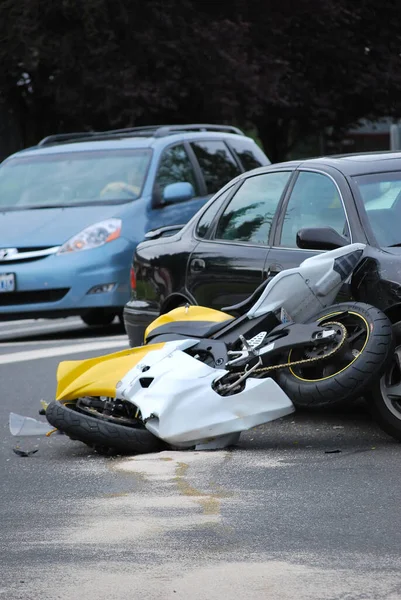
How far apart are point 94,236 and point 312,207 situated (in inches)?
198

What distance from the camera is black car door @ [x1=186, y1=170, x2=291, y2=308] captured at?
8938 mm

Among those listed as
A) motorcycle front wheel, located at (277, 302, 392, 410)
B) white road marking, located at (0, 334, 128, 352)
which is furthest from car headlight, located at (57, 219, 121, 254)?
motorcycle front wheel, located at (277, 302, 392, 410)

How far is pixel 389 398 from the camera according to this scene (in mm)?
7480

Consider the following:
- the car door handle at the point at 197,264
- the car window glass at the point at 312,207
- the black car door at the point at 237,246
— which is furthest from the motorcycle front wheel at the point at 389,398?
the car door handle at the point at 197,264

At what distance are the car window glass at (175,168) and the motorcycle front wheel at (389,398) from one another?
692cm

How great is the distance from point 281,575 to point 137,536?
82cm

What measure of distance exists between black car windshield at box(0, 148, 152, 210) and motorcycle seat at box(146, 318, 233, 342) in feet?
18.9

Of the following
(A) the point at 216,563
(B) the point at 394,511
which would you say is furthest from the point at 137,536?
(B) the point at 394,511

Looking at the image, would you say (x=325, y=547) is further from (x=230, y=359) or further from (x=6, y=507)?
(x=230, y=359)

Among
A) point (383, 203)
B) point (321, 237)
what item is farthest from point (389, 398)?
point (383, 203)

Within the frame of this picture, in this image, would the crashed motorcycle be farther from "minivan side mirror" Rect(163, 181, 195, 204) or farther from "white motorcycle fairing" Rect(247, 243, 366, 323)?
"minivan side mirror" Rect(163, 181, 195, 204)

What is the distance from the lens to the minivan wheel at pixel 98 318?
48.2 ft

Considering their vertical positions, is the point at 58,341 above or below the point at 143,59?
above

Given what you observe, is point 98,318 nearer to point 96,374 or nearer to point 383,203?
point 383,203
